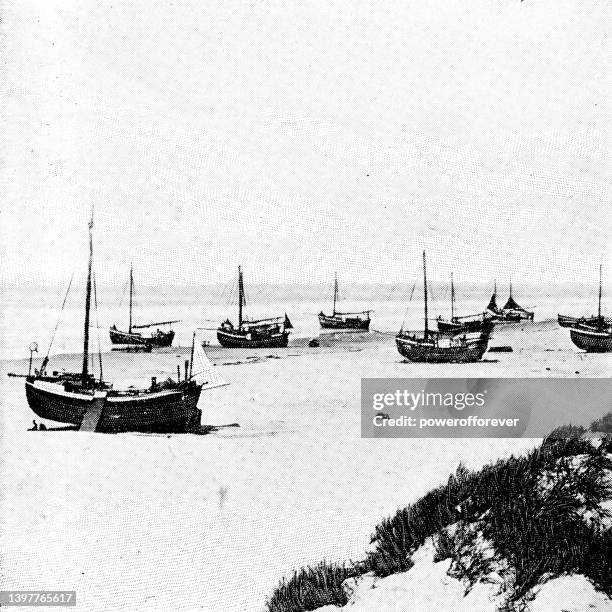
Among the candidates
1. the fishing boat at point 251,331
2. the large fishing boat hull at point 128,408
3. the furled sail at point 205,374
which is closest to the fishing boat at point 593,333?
the fishing boat at point 251,331

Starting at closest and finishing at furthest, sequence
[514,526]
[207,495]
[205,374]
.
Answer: [514,526]
[207,495]
[205,374]

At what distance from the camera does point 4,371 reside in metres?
3.57

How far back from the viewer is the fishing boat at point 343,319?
401 centimetres

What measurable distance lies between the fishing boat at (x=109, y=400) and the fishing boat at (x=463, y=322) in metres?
1.61

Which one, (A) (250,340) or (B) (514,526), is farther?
(A) (250,340)

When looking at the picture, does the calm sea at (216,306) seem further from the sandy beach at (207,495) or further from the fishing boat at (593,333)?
the sandy beach at (207,495)

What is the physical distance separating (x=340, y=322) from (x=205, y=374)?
3.29 ft

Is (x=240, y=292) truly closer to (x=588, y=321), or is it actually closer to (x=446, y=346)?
(x=446, y=346)

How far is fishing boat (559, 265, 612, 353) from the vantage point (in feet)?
12.7

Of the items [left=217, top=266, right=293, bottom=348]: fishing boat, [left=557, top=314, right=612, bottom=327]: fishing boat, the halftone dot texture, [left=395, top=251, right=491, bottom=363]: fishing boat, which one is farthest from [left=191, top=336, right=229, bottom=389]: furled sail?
[left=557, top=314, right=612, bottom=327]: fishing boat

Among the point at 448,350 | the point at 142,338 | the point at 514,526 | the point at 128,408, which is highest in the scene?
the point at 142,338

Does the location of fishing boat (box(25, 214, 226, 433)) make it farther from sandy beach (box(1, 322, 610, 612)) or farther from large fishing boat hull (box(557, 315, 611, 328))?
large fishing boat hull (box(557, 315, 611, 328))

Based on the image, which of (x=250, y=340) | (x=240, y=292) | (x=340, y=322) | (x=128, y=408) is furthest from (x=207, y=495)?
(x=340, y=322)

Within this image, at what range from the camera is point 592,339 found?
3906 millimetres
